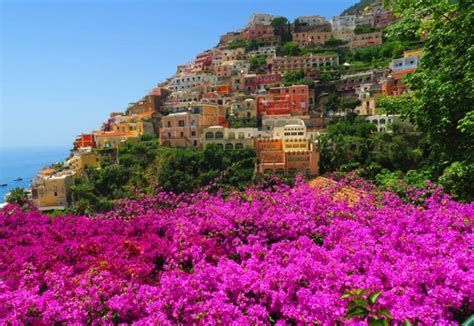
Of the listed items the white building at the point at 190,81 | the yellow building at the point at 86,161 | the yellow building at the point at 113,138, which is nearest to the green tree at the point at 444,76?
the yellow building at the point at 86,161

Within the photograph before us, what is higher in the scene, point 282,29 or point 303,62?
point 282,29

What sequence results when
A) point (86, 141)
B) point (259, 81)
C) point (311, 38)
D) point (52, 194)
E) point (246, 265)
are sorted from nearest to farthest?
point (246, 265)
point (52, 194)
point (86, 141)
point (259, 81)
point (311, 38)

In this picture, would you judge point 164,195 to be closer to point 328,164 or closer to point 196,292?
point 196,292

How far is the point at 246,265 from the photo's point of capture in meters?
3.92

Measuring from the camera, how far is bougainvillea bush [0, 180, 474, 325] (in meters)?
3.22

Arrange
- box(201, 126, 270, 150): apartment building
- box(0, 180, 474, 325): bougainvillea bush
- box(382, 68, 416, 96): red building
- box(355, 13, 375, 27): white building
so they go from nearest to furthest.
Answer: box(0, 180, 474, 325): bougainvillea bush → box(201, 126, 270, 150): apartment building → box(382, 68, 416, 96): red building → box(355, 13, 375, 27): white building

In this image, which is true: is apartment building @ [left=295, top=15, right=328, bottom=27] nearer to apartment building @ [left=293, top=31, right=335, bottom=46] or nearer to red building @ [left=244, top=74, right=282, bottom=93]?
apartment building @ [left=293, top=31, right=335, bottom=46]

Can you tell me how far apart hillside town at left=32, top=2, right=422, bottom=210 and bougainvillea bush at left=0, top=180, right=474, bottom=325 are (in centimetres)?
2140

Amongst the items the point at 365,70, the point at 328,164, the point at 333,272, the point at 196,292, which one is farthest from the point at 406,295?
the point at 365,70

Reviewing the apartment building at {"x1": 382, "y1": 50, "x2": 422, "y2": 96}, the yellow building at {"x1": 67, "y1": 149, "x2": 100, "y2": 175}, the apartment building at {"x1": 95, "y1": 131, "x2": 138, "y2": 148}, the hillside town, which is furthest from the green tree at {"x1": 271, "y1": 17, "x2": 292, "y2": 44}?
the yellow building at {"x1": 67, "y1": 149, "x2": 100, "y2": 175}

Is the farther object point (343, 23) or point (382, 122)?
point (343, 23)

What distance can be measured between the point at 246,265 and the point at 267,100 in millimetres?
44427

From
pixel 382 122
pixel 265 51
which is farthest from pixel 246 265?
pixel 265 51

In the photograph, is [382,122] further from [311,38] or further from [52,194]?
[311,38]
